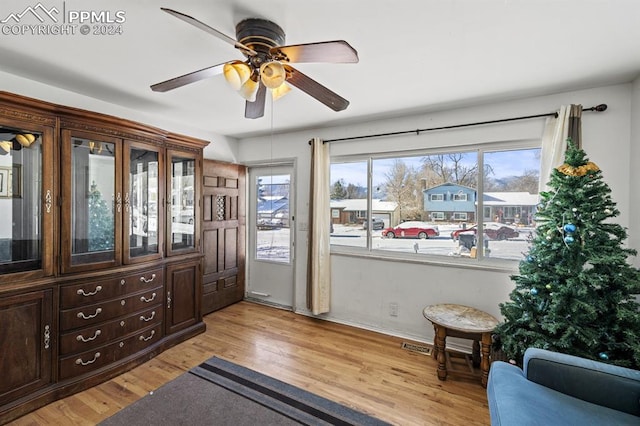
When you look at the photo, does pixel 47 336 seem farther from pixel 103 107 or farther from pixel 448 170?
pixel 448 170

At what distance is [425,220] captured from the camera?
3.05 m

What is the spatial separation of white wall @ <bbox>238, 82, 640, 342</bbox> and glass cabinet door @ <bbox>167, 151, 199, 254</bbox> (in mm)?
1227

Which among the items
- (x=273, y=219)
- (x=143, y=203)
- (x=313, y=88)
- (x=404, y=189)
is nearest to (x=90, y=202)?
(x=143, y=203)

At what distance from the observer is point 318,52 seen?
1.32 metres

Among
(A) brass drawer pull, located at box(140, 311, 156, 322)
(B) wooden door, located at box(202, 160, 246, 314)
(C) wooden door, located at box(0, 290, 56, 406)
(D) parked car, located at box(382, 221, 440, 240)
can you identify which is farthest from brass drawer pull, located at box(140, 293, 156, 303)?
(D) parked car, located at box(382, 221, 440, 240)

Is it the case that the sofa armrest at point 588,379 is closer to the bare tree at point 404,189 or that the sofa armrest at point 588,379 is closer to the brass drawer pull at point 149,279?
the bare tree at point 404,189

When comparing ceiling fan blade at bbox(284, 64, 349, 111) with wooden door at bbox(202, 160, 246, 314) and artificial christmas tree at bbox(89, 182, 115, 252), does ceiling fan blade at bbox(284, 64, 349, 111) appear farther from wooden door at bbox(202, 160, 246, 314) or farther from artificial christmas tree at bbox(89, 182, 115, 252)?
wooden door at bbox(202, 160, 246, 314)

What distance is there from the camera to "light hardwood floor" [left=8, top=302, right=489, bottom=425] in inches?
76.2

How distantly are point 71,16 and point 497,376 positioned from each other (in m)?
3.15

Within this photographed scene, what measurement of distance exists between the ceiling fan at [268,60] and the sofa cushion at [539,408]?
1838 millimetres

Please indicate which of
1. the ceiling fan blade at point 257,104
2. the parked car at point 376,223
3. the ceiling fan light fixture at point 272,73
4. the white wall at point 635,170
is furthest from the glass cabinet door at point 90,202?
the white wall at point 635,170

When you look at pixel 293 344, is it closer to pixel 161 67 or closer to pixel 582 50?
pixel 161 67

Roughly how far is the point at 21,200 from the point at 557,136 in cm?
420

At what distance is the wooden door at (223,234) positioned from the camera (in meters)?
3.66
